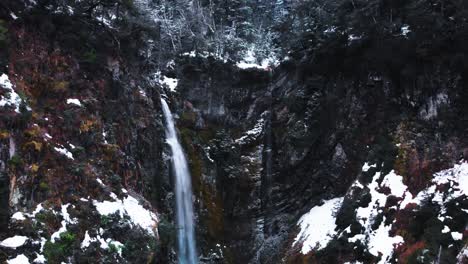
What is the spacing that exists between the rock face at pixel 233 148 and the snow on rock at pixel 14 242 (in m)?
0.08

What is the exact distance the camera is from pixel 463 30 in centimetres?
2084

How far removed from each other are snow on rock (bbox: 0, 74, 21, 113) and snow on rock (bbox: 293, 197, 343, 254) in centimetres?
1463

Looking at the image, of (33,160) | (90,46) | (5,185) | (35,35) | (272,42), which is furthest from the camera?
(272,42)

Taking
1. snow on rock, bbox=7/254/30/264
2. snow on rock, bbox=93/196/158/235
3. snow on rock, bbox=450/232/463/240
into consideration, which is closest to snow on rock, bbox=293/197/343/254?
snow on rock, bbox=450/232/463/240

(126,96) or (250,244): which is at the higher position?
(126,96)

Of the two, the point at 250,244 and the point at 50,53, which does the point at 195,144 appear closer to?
the point at 250,244

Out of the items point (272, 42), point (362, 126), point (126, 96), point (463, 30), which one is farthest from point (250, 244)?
point (272, 42)

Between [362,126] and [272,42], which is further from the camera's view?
[272,42]

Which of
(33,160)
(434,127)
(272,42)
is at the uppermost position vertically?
(272,42)

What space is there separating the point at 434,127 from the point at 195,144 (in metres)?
13.1

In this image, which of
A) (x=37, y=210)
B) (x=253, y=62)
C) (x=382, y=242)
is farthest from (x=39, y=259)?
(x=253, y=62)

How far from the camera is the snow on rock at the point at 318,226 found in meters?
22.8

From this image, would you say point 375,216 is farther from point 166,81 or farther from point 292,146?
point 166,81

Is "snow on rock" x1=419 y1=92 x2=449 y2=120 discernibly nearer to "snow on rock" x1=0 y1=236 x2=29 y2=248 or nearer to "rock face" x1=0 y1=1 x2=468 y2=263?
"rock face" x1=0 y1=1 x2=468 y2=263
